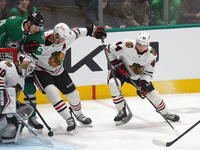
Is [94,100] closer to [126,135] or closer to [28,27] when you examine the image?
[126,135]

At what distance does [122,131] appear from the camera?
11.8 ft

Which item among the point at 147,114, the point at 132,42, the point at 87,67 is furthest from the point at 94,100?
the point at 132,42

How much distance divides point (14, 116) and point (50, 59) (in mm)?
611

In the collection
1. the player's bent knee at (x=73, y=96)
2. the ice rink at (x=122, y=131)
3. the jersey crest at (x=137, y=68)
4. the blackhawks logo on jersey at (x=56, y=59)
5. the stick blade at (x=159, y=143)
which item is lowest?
the ice rink at (x=122, y=131)

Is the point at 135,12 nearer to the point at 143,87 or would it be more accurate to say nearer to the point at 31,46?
the point at 143,87

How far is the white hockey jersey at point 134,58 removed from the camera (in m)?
3.72

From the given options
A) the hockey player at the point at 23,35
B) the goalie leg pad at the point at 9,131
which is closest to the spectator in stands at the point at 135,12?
the hockey player at the point at 23,35

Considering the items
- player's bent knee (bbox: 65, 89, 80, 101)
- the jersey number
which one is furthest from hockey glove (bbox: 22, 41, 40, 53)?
player's bent knee (bbox: 65, 89, 80, 101)

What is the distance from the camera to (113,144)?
3182 mm

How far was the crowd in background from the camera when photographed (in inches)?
183

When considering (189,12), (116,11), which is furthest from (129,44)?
(189,12)

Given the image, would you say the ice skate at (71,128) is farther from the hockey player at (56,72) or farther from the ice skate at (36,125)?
the ice skate at (36,125)

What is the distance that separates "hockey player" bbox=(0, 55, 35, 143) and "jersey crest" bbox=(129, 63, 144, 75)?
40.3 inches

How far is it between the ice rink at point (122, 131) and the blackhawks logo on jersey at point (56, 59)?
0.64m
